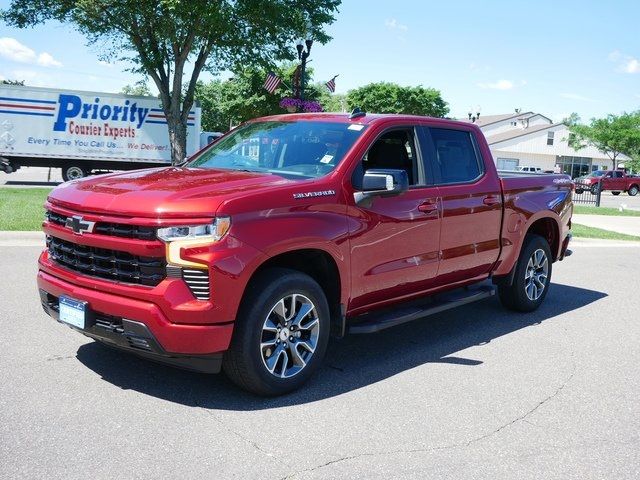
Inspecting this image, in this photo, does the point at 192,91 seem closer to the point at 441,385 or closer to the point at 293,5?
the point at 293,5

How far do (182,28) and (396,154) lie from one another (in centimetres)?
1813

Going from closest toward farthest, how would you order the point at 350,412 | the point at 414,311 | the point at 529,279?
the point at 350,412 → the point at 414,311 → the point at 529,279

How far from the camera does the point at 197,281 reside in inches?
151

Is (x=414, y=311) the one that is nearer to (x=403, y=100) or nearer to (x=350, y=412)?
(x=350, y=412)

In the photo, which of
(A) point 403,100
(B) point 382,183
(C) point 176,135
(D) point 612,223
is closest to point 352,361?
(B) point 382,183

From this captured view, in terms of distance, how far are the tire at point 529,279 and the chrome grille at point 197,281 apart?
405 centimetres

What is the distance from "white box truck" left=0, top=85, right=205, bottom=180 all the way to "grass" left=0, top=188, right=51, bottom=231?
7.03 metres

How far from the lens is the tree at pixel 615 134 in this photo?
6391cm

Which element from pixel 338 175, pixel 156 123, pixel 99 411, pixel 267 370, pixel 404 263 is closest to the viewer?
pixel 99 411

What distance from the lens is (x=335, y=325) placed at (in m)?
4.78

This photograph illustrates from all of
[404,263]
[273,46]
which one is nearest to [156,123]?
[273,46]

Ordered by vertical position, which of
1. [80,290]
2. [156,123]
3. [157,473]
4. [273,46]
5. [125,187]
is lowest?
[157,473]

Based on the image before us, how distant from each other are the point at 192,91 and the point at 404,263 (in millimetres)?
20563

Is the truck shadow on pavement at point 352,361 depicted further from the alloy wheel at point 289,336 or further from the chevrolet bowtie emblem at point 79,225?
the chevrolet bowtie emblem at point 79,225
